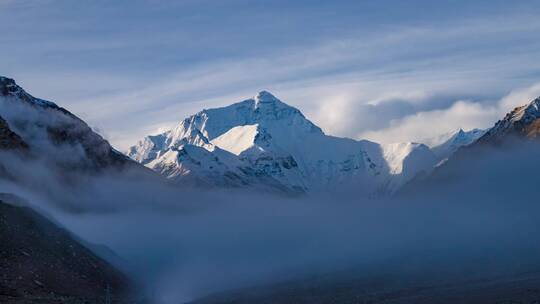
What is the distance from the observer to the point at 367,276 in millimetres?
184125

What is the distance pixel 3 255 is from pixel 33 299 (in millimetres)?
16646

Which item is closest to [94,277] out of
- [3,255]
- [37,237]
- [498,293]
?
[37,237]

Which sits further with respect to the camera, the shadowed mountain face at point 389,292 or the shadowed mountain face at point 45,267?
the shadowed mountain face at point 389,292

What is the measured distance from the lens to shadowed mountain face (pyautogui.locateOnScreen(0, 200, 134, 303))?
10888 centimetres

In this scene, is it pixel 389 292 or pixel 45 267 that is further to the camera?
pixel 389 292

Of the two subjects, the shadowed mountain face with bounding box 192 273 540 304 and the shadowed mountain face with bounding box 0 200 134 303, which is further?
the shadowed mountain face with bounding box 192 273 540 304

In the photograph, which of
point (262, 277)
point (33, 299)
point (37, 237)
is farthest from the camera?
point (262, 277)

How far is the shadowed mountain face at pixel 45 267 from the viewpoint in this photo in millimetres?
108875

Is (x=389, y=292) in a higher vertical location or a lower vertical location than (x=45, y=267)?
lower

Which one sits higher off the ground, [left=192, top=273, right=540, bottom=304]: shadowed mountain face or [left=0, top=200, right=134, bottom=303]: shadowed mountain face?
[left=0, top=200, right=134, bottom=303]: shadowed mountain face

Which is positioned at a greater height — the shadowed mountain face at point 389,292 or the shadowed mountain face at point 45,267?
the shadowed mountain face at point 45,267

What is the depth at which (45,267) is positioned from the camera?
122 meters

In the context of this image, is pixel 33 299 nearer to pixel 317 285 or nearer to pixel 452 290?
pixel 452 290

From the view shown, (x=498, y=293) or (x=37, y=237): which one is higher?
(x=37, y=237)
